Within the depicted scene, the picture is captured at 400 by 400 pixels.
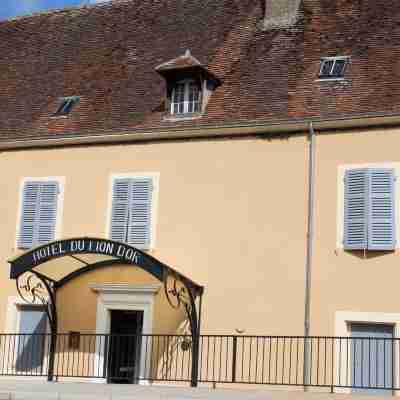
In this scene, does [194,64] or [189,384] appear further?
[194,64]

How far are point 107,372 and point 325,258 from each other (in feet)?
15.9

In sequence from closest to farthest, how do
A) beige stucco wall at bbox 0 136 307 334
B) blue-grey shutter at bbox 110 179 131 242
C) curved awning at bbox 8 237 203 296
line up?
curved awning at bbox 8 237 203 296
beige stucco wall at bbox 0 136 307 334
blue-grey shutter at bbox 110 179 131 242

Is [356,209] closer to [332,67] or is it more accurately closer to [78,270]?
[332,67]

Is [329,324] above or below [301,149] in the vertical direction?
below

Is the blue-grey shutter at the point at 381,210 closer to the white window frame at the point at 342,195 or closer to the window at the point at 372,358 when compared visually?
the white window frame at the point at 342,195

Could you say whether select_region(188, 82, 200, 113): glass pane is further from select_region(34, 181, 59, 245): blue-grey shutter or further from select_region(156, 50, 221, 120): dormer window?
select_region(34, 181, 59, 245): blue-grey shutter

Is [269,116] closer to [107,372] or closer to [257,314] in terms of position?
[257,314]

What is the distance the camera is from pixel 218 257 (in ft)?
52.2

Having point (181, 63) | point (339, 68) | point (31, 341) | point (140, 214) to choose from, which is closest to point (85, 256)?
point (140, 214)

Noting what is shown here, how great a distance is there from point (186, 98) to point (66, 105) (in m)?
3.01

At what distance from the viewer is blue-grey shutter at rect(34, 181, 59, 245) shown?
17.3m

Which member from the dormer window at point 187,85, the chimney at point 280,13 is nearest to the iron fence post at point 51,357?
the dormer window at point 187,85

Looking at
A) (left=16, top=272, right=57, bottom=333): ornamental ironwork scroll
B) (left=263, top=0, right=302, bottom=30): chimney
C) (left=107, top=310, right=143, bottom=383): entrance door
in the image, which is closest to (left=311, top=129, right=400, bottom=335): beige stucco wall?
(left=107, top=310, right=143, bottom=383): entrance door

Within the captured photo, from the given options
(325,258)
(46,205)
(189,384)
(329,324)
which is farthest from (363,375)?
(46,205)
